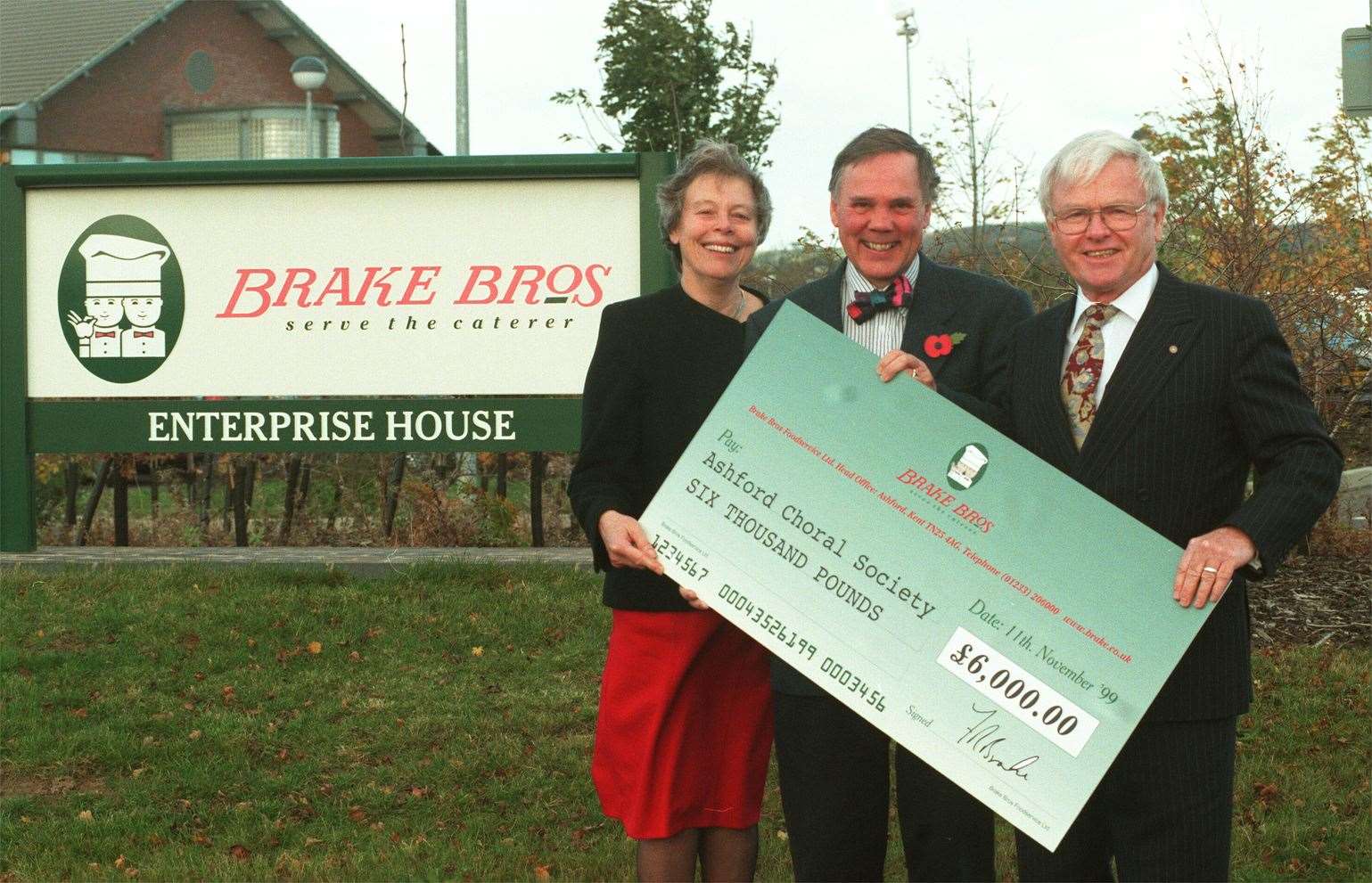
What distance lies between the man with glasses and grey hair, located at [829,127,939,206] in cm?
36

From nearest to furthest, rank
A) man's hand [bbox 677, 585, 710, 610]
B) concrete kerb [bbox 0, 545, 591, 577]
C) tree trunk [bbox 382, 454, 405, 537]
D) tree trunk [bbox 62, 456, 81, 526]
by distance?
man's hand [bbox 677, 585, 710, 610] → concrete kerb [bbox 0, 545, 591, 577] → tree trunk [bbox 382, 454, 405, 537] → tree trunk [bbox 62, 456, 81, 526]

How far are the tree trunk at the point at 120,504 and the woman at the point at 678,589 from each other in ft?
22.7

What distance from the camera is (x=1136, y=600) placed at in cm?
297

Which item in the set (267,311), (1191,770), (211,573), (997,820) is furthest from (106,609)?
(1191,770)

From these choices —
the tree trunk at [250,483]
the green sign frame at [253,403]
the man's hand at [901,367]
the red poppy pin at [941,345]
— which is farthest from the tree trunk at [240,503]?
the man's hand at [901,367]

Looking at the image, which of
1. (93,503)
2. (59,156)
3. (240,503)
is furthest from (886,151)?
(59,156)

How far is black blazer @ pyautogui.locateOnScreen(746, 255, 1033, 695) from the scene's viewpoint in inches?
134

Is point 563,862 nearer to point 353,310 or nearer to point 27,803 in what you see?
point 27,803

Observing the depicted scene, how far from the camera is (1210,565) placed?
2902 millimetres

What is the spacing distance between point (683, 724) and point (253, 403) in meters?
5.40

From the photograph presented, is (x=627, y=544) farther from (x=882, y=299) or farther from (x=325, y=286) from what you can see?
(x=325, y=286)

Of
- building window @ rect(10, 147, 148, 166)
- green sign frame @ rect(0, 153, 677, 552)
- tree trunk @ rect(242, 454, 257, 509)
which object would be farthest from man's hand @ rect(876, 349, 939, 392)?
building window @ rect(10, 147, 148, 166)

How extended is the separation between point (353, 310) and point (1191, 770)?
242 inches
